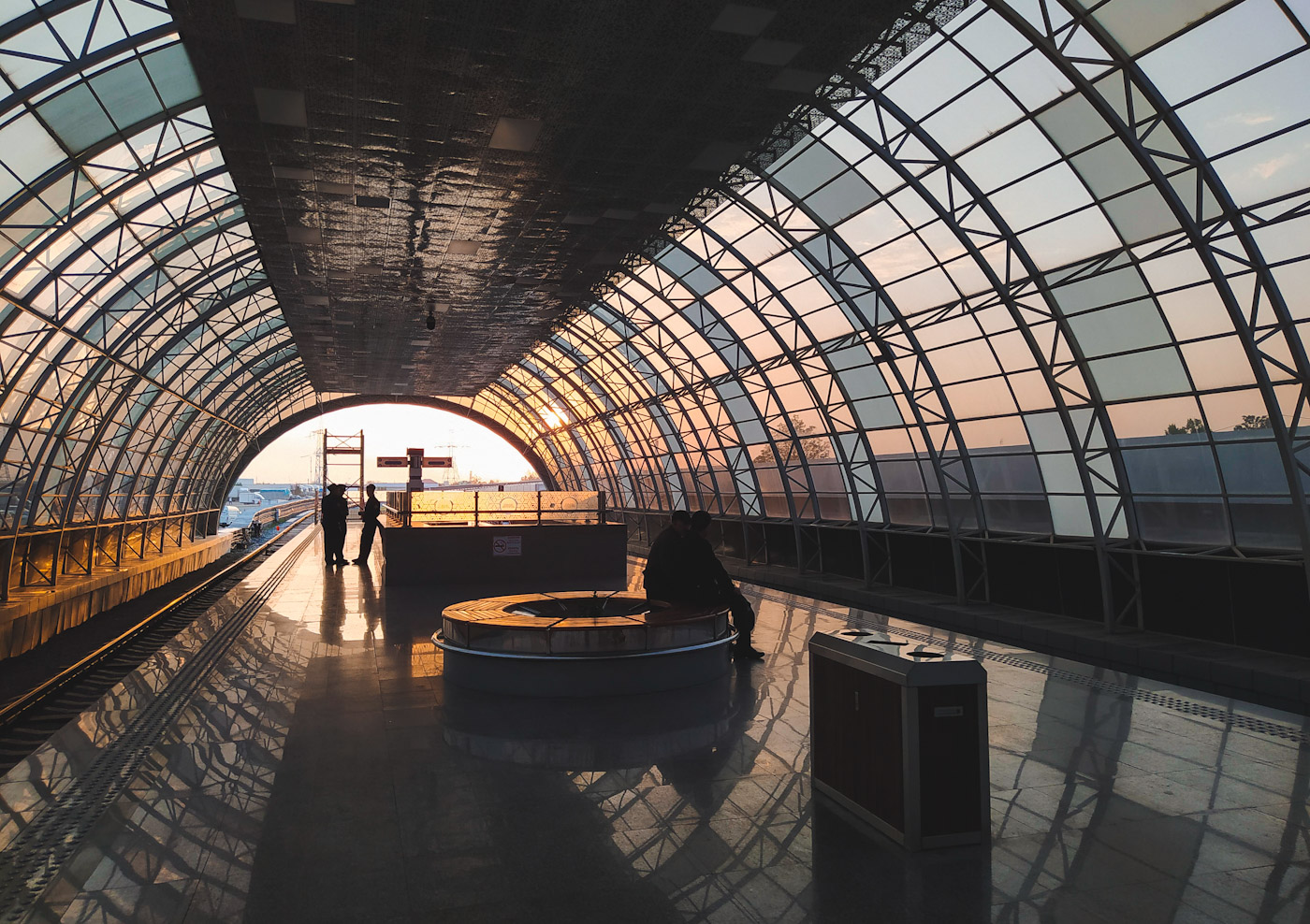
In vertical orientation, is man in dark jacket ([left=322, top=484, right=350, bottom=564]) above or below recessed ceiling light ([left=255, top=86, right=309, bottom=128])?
below

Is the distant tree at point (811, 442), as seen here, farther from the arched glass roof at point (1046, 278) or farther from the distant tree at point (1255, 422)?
the distant tree at point (1255, 422)

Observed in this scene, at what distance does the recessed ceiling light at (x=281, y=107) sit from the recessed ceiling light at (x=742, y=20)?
6127 millimetres

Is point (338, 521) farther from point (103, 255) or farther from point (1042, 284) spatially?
point (1042, 284)

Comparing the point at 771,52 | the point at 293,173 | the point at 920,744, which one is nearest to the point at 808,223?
the point at 771,52

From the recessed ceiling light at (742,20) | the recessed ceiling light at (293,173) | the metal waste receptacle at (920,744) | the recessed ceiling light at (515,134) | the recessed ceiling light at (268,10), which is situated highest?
the recessed ceiling light at (742,20)

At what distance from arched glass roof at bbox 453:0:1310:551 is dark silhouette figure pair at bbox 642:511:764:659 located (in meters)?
8.38

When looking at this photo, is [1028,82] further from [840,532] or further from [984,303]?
[840,532]

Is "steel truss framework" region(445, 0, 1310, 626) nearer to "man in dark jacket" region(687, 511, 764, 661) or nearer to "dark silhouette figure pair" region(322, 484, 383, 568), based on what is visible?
"man in dark jacket" region(687, 511, 764, 661)

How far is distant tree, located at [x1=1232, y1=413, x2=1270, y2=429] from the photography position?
16.7 meters

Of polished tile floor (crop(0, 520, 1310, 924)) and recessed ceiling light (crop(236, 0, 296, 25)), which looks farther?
recessed ceiling light (crop(236, 0, 296, 25))

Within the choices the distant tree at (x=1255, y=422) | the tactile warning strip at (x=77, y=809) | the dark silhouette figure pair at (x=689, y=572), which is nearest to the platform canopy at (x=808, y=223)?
the distant tree at (x=1255, y=422)

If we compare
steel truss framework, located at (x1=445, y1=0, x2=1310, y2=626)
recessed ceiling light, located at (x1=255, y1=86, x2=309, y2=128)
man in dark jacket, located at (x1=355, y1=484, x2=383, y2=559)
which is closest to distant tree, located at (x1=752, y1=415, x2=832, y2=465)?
steel truss framework, located at (x1=445, y1=0, x2=1310, y2=626)

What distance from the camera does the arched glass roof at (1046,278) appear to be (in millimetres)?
13375

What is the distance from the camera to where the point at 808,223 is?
21.5 meters
